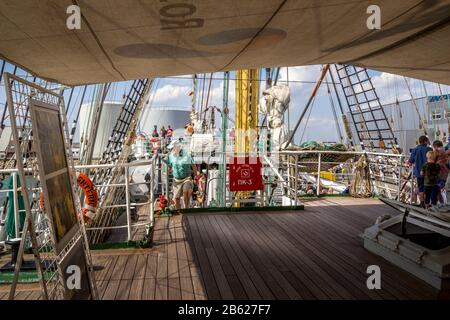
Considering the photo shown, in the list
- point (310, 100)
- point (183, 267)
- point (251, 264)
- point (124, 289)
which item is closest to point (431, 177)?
point (251, 264)

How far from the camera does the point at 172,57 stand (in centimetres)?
355

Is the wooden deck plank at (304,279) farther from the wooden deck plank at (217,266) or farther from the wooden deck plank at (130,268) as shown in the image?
the wooden deck plank at (130,268)

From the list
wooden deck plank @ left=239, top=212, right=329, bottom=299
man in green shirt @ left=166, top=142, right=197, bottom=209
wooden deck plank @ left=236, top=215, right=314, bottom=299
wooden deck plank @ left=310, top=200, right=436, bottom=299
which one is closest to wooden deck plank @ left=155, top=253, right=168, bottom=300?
wooden deck plank @ left=236, top=215, right=314, bottom=299

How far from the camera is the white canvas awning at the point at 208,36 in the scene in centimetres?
222

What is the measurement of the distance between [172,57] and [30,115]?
1.88 metres

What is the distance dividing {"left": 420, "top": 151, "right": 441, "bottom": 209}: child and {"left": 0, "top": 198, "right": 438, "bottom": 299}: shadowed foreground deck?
122cm

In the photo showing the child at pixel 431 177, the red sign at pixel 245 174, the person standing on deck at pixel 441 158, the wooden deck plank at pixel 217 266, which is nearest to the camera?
the wooden deck plank at pixel 217 266

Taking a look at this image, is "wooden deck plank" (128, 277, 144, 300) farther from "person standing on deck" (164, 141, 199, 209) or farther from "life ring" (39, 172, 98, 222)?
"person standing on deck" (164, 141, 199, 209)

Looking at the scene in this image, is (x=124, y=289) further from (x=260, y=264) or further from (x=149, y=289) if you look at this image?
(x=260, y=264)

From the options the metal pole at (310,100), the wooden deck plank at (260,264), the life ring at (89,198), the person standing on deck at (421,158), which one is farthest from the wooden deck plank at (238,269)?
the metal pole at (310,100)

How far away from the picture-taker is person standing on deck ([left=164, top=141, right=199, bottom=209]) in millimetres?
6262

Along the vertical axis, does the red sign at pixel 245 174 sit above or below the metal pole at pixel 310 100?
below

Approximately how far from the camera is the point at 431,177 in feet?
18.7

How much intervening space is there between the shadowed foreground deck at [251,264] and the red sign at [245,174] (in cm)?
93
